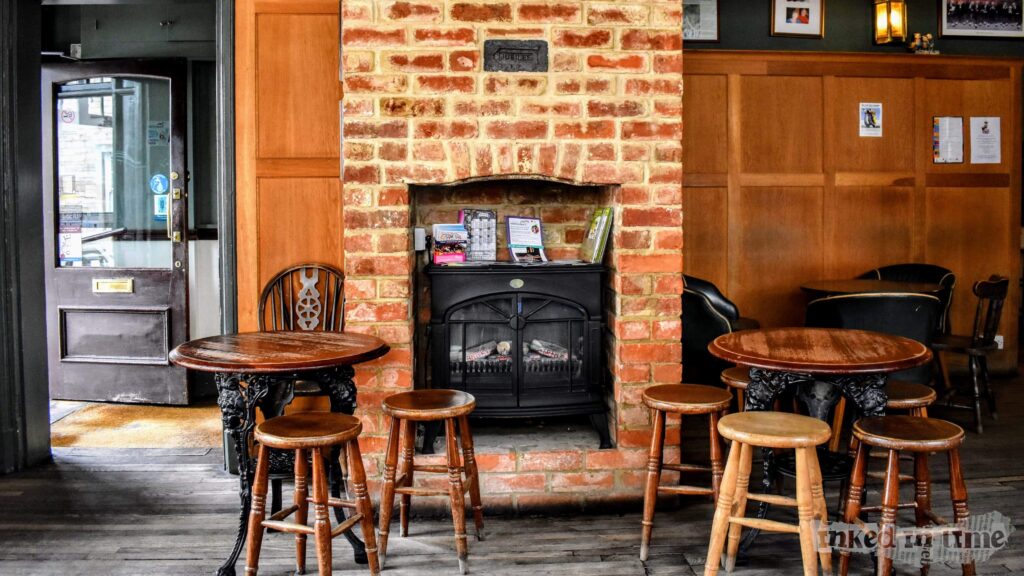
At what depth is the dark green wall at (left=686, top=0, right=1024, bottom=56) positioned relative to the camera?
216 inches

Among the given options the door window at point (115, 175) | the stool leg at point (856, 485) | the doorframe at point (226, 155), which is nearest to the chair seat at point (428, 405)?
the stool leg at point (856, 485)

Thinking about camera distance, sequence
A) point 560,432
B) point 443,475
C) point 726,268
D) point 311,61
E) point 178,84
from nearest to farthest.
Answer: point 443,475 → point 560,432 → point 311,61 → point 178,84 → point 726,268

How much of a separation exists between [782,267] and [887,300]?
5.39ft

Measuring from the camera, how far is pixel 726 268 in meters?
5.30

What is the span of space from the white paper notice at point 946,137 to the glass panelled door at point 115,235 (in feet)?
16.4

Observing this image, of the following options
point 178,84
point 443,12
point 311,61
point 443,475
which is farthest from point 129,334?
point 443,12

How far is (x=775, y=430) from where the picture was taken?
7.14 ft

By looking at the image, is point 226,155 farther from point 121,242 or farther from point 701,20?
point 701,20

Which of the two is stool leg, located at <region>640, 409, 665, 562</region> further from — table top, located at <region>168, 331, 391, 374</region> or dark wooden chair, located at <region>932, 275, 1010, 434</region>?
dark wooden chair, located at <region>932, 275, 1010, 434</region>

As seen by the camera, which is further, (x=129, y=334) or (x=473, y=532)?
(x=129, y=334)

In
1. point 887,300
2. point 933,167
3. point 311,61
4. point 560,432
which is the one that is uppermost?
point 311,61

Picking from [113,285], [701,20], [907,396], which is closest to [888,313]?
[907,396]

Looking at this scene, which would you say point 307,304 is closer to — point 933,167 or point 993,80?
point 933,167

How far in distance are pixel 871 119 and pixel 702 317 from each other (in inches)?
94.1
